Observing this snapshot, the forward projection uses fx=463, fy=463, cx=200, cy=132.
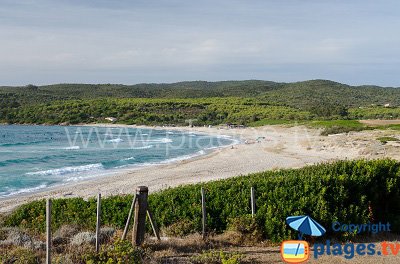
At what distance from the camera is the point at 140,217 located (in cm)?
997

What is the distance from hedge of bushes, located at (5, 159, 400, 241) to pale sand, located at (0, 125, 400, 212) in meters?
9.04

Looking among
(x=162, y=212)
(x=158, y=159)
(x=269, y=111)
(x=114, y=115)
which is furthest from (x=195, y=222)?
(x=114, y=115)

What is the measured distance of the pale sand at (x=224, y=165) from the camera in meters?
25.1

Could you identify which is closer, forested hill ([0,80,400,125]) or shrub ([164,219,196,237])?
shrub ([164,219,196,237])

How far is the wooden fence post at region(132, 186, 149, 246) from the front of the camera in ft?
32.3

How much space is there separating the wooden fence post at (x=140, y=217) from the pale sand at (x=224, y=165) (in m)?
12.4

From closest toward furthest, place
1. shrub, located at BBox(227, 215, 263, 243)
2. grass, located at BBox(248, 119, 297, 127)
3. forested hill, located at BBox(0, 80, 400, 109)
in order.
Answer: shrub, located at BBox(227, 215, 263, 243)
grass, located at BBox(248, 119, 297, 127)
forested hill, located at BBox(0, 80, 400, 109)

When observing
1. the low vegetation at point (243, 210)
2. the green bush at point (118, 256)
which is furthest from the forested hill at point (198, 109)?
the green bush at point (118, 256)

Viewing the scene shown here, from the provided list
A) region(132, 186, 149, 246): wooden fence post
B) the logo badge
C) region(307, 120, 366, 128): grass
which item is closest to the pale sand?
region(307, 120, 366, 128): grass

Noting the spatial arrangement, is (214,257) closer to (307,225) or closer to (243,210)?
(307,225)

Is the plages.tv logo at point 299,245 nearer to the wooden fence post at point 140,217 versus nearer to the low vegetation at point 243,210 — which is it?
the low vegetation at point 243,210

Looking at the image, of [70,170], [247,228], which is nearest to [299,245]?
[247,228]

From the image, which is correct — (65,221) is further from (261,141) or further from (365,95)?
(365,95)

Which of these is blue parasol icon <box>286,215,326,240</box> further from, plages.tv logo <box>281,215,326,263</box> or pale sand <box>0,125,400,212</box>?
pale sand <box>0,125,400,212</box>
